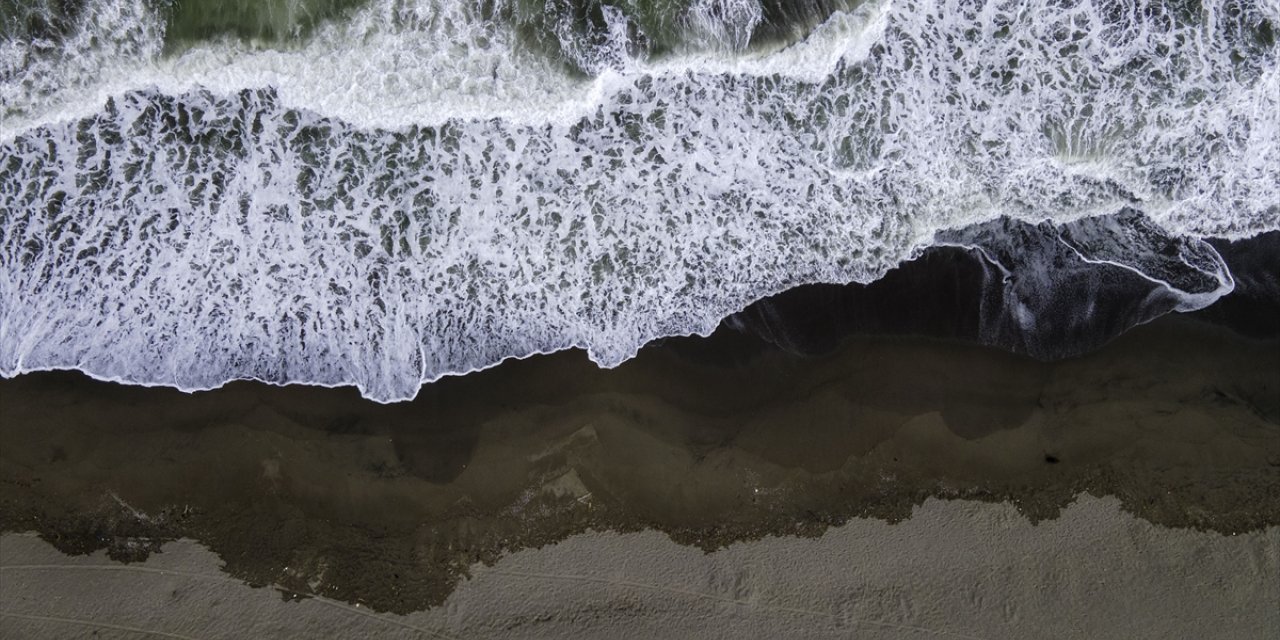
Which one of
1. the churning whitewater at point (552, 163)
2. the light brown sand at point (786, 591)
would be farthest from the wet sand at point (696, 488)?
the churning whitewater at point (552, 163)

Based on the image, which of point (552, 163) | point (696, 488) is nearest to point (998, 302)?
point (696, 488)

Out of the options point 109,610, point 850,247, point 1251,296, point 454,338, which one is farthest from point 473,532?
point 1251,296

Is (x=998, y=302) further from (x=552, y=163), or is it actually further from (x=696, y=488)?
(x=552, y=163)

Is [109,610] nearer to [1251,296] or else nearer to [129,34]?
[129,34]

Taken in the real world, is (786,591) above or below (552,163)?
below

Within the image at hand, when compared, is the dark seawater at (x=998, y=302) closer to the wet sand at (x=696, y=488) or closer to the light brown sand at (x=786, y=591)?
the wet sand at (x=696, y=488)

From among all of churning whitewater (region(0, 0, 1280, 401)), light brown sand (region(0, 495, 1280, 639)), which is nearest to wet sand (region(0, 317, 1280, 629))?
light brown sand (region(0, 495, 1280, 639))
